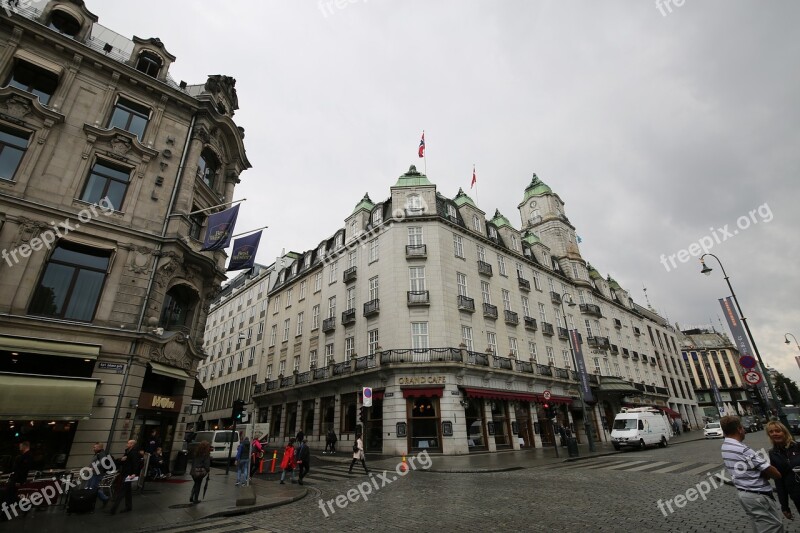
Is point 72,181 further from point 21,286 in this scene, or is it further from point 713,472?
point 713,472

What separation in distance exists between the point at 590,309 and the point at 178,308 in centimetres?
4041

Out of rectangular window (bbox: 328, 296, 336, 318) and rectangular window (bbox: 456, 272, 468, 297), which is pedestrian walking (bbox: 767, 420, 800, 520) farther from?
rectangular window (bbox: 328, 296, 336, 318)

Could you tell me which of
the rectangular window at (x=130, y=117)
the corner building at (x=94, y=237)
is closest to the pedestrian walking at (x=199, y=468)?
the corner building at (x=94, y=237)

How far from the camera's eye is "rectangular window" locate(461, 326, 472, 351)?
1073 inches

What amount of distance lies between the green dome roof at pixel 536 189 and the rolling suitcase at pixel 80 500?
4887cm

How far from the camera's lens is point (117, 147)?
664 inches

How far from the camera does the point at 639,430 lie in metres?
25.1

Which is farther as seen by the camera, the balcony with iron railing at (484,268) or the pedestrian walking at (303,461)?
the balcony with iron railing at (484,268)

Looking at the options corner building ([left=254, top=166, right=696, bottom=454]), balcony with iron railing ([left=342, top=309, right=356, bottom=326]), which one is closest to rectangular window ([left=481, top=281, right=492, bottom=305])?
corner building ([left=254, top=166, right=696, bottom=454])

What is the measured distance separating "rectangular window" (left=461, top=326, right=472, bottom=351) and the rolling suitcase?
70.6 feet

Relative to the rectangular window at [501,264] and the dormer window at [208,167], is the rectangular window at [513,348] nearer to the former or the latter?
the rectangular window at [501,264]

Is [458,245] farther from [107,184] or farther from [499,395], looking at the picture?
[107,184]

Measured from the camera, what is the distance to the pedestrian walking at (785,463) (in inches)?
199

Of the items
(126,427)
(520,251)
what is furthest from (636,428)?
(126,427)
